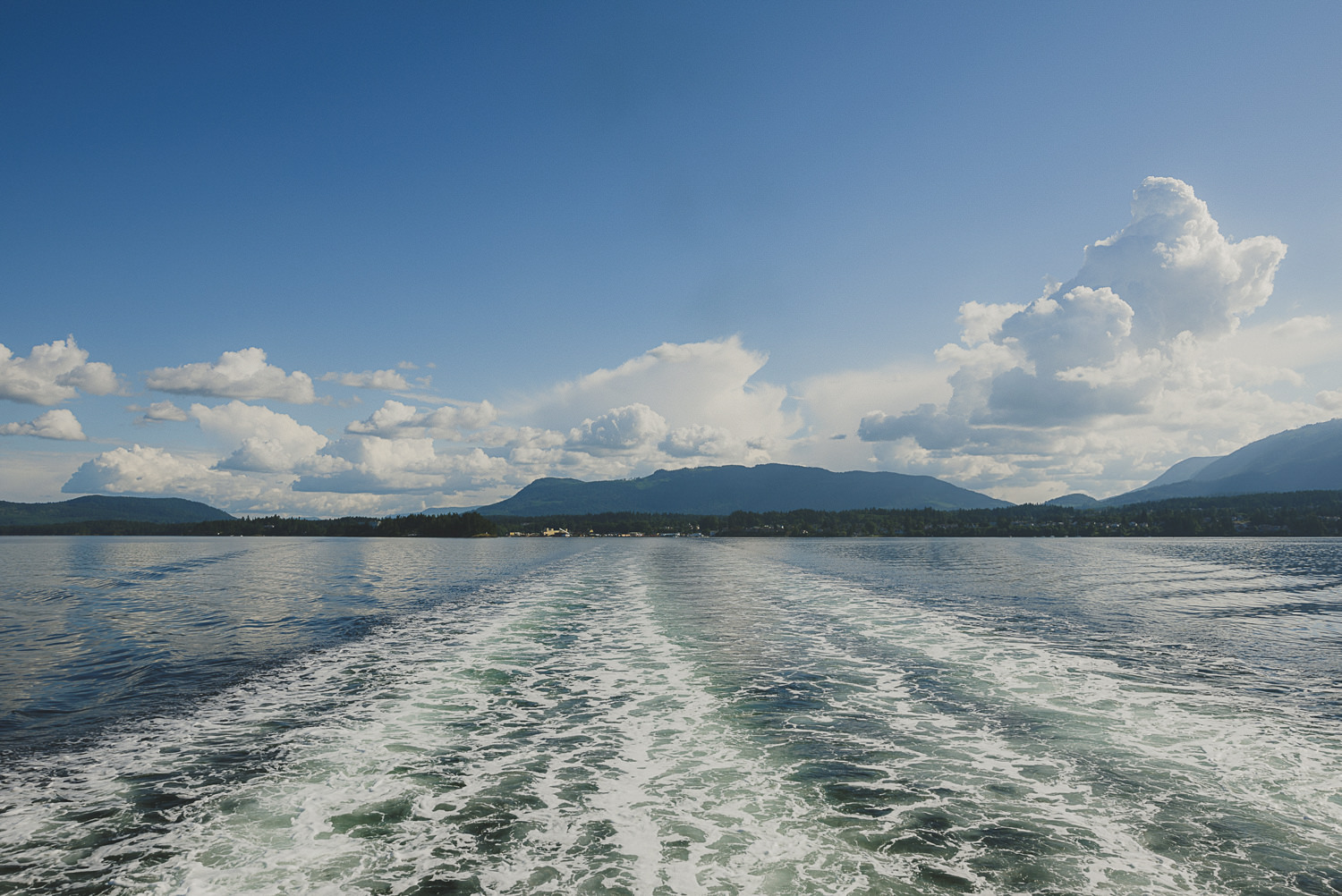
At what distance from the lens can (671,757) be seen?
11977 millimetres

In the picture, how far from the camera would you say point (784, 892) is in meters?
7.37

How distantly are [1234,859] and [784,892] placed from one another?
5740mm

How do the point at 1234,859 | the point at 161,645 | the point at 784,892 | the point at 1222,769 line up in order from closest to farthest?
1. the point at 784,892
2. the point at 1234,859
3. the point at 1222,769
4. the point at 161,645

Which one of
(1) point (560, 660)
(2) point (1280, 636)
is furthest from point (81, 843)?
(2) point (1280, 636)

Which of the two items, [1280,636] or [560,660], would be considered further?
[1280,636]

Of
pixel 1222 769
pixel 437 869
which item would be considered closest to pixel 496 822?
pixel 437 869

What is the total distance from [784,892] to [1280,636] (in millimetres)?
28758

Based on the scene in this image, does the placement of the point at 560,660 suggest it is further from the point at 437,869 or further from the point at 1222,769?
the point at 1222,769

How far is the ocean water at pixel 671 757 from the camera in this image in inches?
312

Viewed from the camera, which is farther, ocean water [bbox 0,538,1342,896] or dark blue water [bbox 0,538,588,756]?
dark blue water [bbox 0,538,588,756]

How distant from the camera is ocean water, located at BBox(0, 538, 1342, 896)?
7914mm

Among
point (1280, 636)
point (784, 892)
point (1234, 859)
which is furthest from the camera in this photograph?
point (1280, 636)

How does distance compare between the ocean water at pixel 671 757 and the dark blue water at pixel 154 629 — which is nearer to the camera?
the ocean water at pixel 671 757

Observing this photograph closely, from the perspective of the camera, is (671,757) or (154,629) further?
(154,629)
